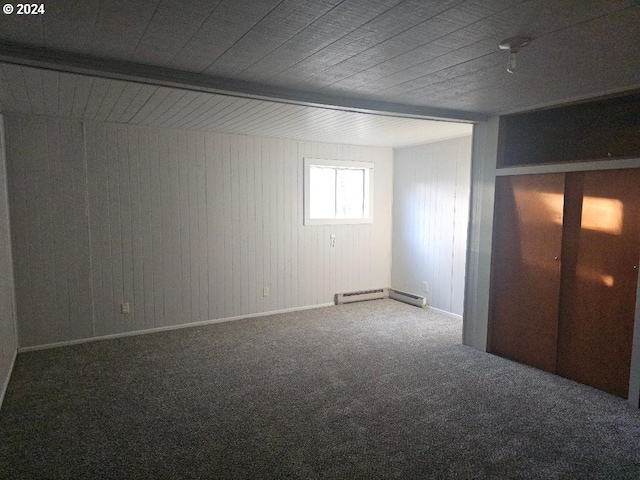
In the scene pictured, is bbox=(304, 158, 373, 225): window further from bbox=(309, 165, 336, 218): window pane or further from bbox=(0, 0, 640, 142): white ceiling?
bbox=(0, 0, 640, 142): white ceiling

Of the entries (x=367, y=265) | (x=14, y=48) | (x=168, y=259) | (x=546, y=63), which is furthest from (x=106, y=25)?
(x=367, y=265)

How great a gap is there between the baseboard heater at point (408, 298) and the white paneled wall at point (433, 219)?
91 mm

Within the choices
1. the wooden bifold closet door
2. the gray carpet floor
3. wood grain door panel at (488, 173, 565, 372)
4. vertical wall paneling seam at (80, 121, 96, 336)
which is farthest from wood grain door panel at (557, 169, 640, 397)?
vertical wall paneling seam at (80, 121, 96, 336)

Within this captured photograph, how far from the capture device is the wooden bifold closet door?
3139mm

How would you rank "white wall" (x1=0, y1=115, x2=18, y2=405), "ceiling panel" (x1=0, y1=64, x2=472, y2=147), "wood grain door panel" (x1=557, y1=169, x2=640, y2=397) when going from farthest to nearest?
"white wall" (x1=0, y1=115, x2=18, y2=405), "wood grain door panel" (x1=557, y1=169, x2=640, y2=397), "ceiling panel" (x1=0, y1=64, x2=472, y2=147)

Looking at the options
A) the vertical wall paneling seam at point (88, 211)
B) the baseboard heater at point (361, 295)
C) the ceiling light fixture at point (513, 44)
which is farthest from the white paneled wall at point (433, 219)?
the vertical wall paneling seam at point (88, 211)

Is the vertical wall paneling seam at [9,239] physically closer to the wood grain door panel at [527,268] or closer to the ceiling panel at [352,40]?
the ceiling panel at [352,40]

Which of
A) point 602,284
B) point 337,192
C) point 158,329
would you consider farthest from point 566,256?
point 158,329

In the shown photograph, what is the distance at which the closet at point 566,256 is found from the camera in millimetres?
3150

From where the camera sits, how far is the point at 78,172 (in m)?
4.22

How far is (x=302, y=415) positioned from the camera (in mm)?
2854

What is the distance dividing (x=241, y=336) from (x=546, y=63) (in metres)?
3.70

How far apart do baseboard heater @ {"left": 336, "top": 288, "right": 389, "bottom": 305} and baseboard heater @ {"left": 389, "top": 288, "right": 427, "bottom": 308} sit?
113mm

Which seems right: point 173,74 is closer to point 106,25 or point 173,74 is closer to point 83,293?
point 106,25
